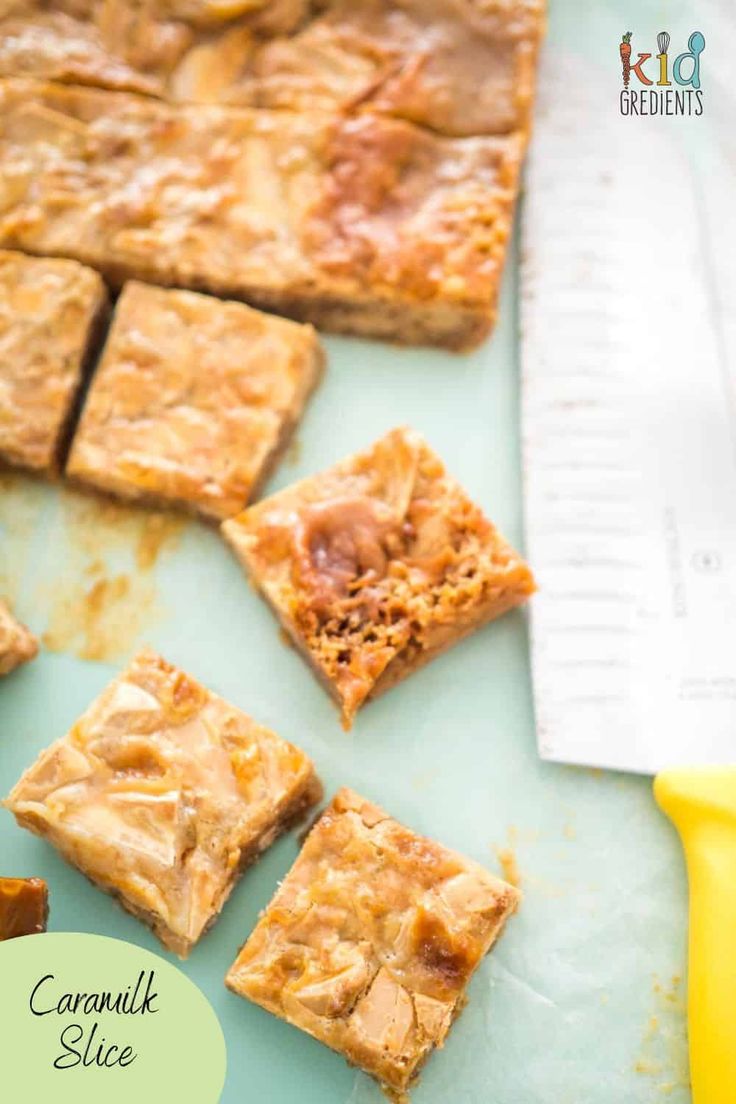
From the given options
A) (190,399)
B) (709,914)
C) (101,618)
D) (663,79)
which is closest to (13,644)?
(101,618)

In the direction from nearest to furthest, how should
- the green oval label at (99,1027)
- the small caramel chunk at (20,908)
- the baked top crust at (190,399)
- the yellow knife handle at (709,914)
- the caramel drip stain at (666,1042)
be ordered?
the green oval label at (99,1027), the small caramel chunk at (20,908), the yellow knife handle at (709,914), the caramel drip stain at (666,1042), the baked top crust at (190,399)

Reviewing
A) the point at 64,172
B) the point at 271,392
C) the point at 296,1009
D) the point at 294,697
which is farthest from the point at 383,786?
the point at 64,172

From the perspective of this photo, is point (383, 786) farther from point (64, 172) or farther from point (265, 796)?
point (64, 172)

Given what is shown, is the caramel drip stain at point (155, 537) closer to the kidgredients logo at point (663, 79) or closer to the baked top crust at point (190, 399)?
the baked top crust at point (190, 399)

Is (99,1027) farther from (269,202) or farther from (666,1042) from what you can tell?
(269,202)

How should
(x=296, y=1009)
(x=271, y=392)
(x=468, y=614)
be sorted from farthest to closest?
(x=271, y=392) → (x=468, y=614) → (x=296, y=1009)

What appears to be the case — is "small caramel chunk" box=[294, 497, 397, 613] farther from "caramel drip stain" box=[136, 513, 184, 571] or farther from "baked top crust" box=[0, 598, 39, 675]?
"baked top crust" box=[0, 598, 39, 675]

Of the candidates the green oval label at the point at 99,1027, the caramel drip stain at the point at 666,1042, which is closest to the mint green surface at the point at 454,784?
the caramel drip stain at the point at 666,1042

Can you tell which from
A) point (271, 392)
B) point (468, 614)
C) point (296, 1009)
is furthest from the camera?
point (271, 392)
